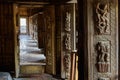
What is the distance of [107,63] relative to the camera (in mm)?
3857

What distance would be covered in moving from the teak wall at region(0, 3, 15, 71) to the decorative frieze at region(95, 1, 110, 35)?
4507 millimetres

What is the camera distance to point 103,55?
3844 millimetres

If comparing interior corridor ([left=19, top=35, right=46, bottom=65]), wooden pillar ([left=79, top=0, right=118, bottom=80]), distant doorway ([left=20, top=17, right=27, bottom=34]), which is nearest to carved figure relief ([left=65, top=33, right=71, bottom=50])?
interior corridor ([left=19, top=35, right=46, bottom=65])

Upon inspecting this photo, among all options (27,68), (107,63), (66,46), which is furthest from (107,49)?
(27,68)

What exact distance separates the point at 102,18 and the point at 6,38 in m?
4.71

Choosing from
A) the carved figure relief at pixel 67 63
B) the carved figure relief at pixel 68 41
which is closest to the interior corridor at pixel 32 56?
the carved figure relief at pixel 67 63

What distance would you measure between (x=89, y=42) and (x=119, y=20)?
0.55 meters

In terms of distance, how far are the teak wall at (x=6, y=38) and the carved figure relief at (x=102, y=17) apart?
451 cm

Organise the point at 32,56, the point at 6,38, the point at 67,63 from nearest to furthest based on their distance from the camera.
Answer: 1. the point at 67,63
2. the point at 6,38
3. the point at 32,56

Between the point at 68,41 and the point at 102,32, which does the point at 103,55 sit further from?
the point at 68,41

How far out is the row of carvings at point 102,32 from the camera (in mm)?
3801

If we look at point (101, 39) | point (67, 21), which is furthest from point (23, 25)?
point (101, 39)

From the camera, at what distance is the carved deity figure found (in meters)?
3.83

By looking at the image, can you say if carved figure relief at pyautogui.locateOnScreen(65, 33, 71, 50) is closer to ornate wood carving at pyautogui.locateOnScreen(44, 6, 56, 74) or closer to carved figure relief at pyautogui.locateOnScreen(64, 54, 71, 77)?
carved figure relief at pyautogui.locateOnScreen(64, 54, 71, 77)
